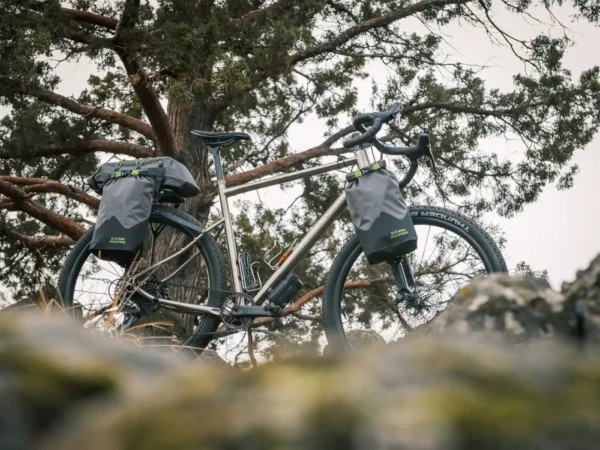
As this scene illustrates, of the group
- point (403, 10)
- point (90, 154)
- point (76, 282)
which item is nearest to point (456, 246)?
point (76, 282)

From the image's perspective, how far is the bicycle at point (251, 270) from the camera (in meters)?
3.11

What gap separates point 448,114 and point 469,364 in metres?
7.84

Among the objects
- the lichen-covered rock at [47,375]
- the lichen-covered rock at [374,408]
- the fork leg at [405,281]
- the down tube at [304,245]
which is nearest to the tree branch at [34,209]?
the down tube at [304,245]

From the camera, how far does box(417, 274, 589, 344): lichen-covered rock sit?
40.4 inches

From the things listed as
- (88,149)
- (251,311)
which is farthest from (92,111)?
(251,311)

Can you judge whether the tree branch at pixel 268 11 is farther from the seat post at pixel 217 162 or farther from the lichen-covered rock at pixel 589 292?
the lichen-covered rock at pixel 589 292

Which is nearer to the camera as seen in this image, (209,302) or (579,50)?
(209,302)

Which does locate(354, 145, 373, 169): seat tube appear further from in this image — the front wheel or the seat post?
the seat post

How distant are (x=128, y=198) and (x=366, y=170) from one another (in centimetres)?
106

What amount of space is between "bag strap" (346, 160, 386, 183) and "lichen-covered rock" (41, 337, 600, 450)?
254 cm

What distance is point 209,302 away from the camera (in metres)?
3.47

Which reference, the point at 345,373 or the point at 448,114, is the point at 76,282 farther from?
the point at 448,114

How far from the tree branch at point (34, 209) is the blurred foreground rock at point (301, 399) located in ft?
20.9

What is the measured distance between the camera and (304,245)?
3633mm
